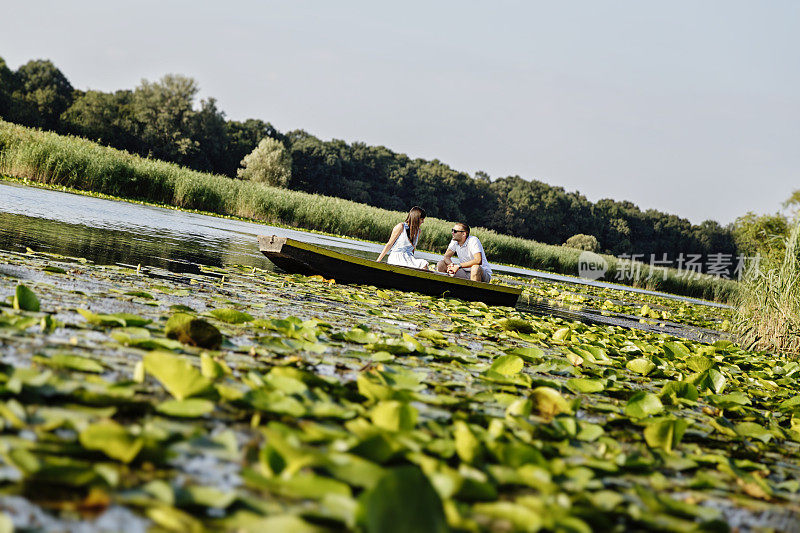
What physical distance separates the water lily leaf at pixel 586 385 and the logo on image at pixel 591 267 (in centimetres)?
2555

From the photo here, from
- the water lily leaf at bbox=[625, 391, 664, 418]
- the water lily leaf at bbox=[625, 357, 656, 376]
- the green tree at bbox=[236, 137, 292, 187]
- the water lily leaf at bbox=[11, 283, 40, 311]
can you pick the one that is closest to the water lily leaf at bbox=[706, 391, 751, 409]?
the water lily leaf at bbox=[625, 357, 656, 376]

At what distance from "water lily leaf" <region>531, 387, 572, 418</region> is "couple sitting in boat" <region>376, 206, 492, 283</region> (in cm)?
486

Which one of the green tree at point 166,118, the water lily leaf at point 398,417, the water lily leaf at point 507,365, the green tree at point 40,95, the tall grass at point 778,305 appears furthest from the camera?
the green tree at point 166,118

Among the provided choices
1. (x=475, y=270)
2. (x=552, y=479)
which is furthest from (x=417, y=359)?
(x=475, y=270)

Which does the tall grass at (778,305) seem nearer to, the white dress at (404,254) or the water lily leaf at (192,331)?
the white dress at (404,254)

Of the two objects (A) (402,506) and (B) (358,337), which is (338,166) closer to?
(B) (358,337)

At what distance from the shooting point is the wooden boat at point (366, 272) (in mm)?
6055

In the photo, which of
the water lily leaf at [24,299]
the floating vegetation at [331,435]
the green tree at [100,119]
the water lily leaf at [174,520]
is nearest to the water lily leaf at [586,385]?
the floating vegetation at [331,435]

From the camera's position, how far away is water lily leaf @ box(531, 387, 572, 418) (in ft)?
6.97

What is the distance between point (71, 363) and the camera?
5.50 ft

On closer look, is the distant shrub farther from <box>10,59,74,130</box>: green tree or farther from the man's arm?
the man's arm

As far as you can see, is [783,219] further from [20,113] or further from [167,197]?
[20,113]

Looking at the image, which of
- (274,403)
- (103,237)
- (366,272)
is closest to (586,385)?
(274,403)

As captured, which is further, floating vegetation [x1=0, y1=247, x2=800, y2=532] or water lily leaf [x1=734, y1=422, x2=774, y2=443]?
water lily leaf [x1=734, y1=422, x2=774, y2=443]
